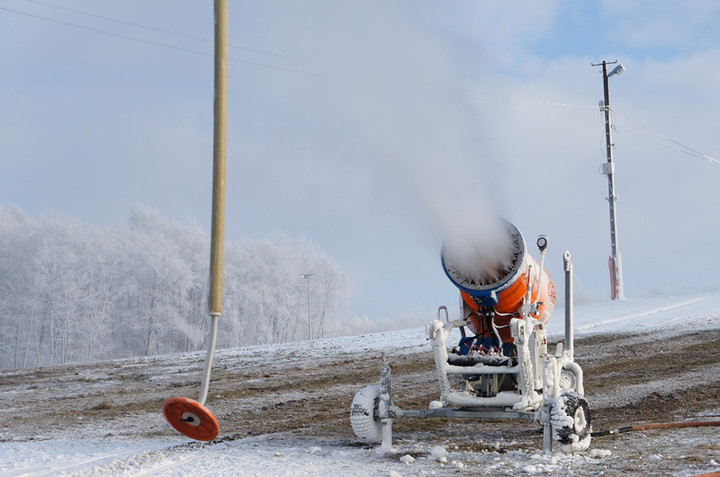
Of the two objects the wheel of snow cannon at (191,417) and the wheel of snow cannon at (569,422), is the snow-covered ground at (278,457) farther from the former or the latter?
the wheel of snow cannon at (191,417)

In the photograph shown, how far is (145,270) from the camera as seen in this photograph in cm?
6234

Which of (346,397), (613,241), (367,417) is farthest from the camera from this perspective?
(613,241)

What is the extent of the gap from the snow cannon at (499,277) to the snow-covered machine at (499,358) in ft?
0.04

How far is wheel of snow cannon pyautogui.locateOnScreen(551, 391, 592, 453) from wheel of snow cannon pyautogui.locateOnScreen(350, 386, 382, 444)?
221 cm

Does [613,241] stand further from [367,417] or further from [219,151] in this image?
[219,151]

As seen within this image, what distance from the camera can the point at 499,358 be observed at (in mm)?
8680

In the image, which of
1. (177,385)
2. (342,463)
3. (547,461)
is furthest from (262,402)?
(547,461)

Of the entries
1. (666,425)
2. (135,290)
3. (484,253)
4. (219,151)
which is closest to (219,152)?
(219,151)

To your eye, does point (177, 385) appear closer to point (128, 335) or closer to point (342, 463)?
point (342, 463)

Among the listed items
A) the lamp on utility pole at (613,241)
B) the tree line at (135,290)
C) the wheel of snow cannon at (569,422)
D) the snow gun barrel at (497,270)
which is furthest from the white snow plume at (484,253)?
the tree line at (135,290)

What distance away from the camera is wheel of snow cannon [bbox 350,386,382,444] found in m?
8.98

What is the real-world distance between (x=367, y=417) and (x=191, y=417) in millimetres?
4095

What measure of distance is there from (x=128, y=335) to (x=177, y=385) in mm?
47317

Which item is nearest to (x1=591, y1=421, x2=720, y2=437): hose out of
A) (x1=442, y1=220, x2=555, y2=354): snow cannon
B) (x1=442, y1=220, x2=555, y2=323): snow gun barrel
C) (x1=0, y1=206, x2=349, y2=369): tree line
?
(x1=442, y1=220, x2=555, y2=354): snow cannon
